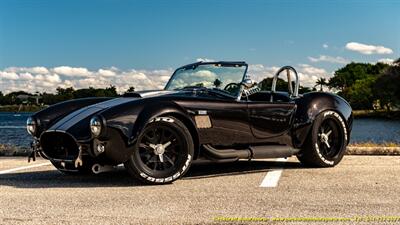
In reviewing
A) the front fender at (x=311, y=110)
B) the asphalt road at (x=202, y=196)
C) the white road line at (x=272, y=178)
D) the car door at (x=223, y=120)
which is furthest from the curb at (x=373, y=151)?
the car door at (x=223, y=120)

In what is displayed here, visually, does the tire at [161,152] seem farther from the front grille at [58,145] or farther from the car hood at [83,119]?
the front grille at [58,145]

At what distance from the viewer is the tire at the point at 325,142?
279 inches

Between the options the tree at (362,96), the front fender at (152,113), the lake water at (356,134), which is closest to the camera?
the front fender at (152,113)

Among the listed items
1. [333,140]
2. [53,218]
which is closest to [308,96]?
[333,140]

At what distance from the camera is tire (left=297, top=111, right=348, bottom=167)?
7094 millimetres

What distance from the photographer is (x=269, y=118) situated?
665 centimetres

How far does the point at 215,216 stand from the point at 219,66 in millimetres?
3730

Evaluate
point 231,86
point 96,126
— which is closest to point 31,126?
point 96,126

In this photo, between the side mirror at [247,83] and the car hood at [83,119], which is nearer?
the car hood at [83,119]

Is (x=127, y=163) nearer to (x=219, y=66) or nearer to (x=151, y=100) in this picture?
(x=151, y=100)

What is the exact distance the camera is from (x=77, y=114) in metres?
6.07

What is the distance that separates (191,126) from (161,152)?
0.46m

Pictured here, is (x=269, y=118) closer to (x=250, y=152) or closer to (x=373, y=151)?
(x=250, y=152)

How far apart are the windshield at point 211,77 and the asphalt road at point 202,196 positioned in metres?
1.12
